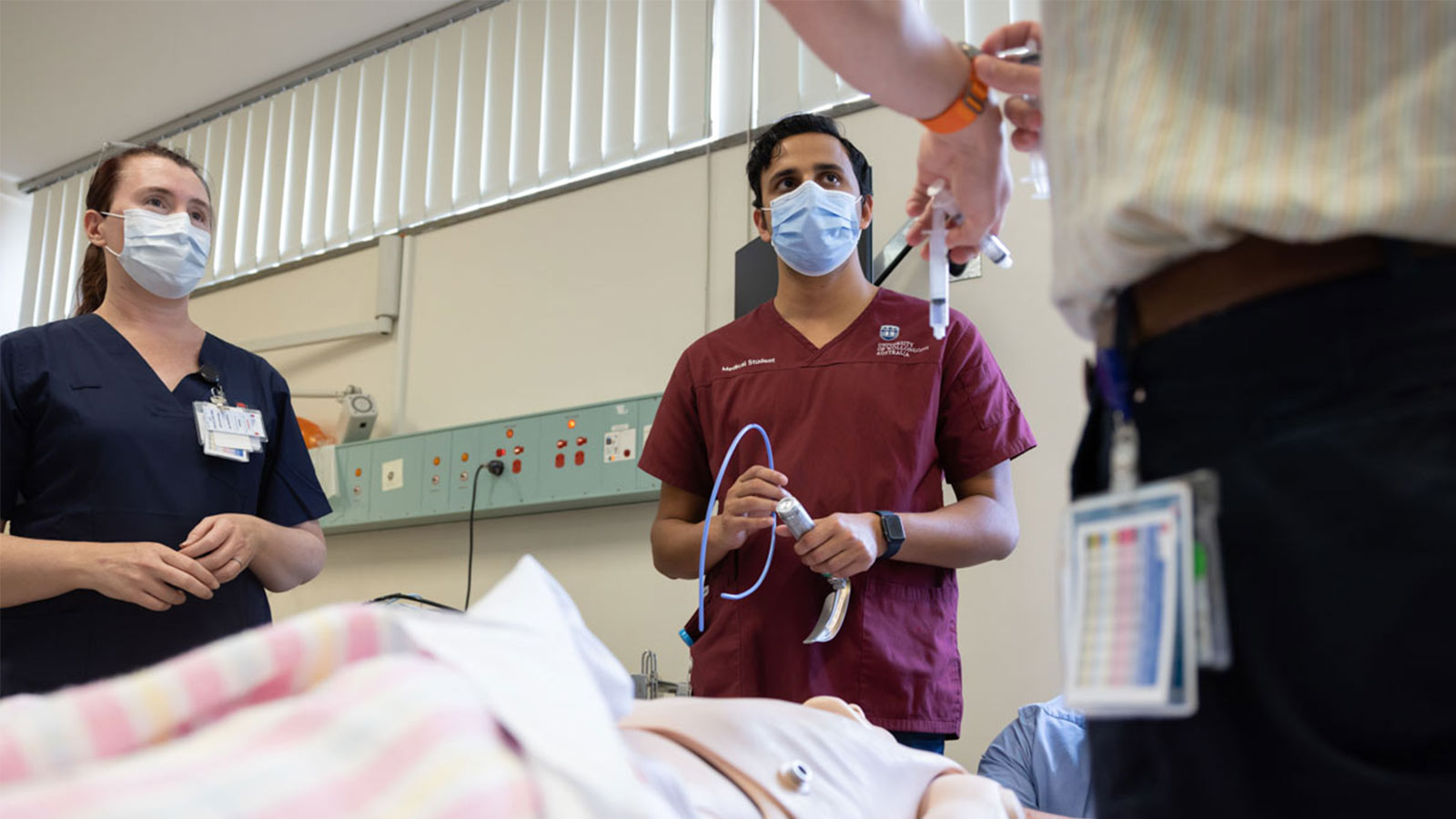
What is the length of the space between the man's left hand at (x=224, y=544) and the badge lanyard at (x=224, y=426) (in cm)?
14

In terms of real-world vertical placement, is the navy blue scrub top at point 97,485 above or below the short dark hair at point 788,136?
below

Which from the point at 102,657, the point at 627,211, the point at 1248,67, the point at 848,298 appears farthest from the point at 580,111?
the point at 1248,67

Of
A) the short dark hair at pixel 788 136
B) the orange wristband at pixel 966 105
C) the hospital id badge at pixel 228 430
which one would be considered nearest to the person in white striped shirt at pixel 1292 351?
the orange wristband at pixel 966 105

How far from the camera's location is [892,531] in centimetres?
172

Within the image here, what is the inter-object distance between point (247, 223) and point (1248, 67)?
15.5ft

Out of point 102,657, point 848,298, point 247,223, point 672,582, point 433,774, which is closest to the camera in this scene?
point 433,774

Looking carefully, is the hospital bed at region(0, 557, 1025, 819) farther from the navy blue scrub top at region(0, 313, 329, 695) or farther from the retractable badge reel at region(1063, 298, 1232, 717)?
the navy blue scrub top at region(0, 313, 329, 695)

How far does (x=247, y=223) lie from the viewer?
15.6 ft

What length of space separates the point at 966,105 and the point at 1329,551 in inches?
21.5

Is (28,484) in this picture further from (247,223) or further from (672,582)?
(247,223)

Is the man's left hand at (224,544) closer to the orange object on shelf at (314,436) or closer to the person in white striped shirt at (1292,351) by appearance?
the person in white striped shirt at (1292,351)

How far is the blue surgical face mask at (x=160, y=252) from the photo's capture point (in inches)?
84.7

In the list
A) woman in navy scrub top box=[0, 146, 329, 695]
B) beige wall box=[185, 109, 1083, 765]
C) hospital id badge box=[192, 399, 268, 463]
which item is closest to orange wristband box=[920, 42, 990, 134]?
woman in navy scrub top box=[0, 146, 329, 695]

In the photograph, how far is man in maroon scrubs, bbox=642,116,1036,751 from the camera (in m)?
1.76
